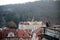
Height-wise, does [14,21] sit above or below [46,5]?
below

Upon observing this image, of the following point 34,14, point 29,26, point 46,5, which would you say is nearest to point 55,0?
point 46,5

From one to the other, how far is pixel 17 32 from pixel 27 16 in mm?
165

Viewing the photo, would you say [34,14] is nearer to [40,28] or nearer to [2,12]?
[40,28]

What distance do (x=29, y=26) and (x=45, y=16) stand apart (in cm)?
16

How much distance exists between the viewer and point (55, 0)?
147cm

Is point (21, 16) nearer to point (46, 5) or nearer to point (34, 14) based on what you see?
point (34, 14)

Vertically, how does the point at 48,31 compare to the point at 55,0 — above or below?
below

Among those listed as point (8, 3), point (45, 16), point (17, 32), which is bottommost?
point (17, 32)

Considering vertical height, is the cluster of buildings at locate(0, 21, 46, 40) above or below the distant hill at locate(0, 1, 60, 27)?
below

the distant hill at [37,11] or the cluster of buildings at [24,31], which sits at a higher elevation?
the distant hill at [37,11]

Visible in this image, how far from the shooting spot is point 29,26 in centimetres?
147

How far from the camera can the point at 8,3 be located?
58.2 inches

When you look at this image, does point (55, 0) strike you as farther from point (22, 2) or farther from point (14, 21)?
point (14, 21)

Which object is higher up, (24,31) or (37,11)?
(37,11)
